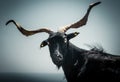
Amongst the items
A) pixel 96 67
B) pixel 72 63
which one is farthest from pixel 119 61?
pixel 72 63

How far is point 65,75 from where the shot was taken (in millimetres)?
12805

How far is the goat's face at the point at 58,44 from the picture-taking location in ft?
40.5

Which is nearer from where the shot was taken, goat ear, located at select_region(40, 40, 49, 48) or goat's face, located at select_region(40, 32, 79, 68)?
goat's face, located at select_region(40, 32, 79, 68)

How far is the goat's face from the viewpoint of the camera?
12.3 metres

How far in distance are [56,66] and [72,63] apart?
67 centimetres

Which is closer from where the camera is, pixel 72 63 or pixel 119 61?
pixel 119 61

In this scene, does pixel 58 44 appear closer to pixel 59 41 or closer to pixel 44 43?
pixel 59 41

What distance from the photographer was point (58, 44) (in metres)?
12.7

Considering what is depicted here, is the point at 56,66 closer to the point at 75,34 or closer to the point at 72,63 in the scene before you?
the point at 72,63

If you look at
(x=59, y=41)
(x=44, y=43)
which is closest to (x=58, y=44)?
(x=59, y=41)

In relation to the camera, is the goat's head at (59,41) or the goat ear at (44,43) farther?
the goat ear at (44,43)

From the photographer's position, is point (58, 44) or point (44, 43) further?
point (44, 43)

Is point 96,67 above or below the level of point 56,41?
below

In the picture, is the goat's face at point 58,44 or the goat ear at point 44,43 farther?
the goat ear at point 44,43
